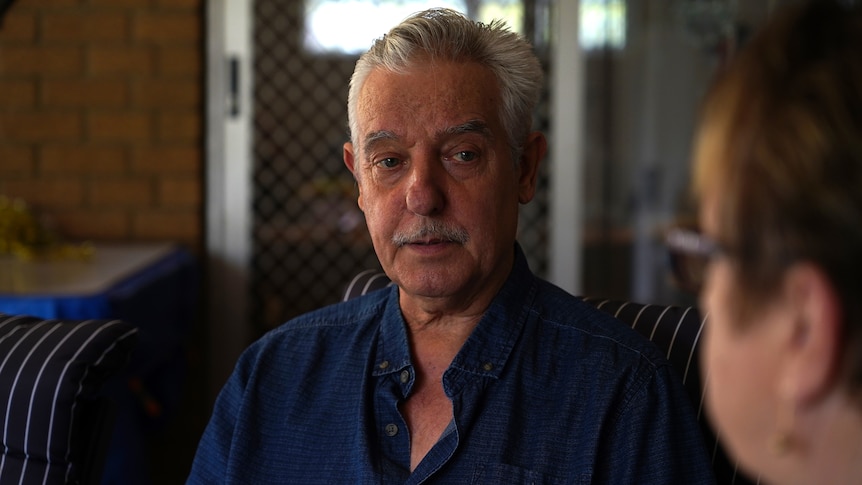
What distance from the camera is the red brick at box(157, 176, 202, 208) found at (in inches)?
128

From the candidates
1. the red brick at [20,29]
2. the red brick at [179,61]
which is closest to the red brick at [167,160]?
the red brick at [179,61]

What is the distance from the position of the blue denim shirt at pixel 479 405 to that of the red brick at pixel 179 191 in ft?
5.80

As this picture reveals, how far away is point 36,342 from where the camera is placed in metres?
1.54

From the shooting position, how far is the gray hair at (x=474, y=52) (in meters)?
1.48

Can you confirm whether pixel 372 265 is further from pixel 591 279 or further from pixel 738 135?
pixel 738 135

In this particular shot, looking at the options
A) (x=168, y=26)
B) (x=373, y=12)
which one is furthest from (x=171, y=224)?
(x=373, y=12)

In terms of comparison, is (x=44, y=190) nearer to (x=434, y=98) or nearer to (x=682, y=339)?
(x=434, y=98)

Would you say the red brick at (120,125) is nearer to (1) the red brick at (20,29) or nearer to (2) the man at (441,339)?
(1) the red brick at (20,29)

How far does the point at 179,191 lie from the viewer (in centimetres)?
326

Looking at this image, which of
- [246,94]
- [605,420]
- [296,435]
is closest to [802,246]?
[605,420]

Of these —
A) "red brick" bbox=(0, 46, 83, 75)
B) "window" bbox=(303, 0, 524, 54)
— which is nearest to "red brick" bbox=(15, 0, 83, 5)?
"red brick" bbox=(0, 46, 83, 75)

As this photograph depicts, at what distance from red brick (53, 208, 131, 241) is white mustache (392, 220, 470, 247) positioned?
6.74 feet

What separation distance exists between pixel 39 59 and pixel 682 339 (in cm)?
245

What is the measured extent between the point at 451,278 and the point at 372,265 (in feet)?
7.39
